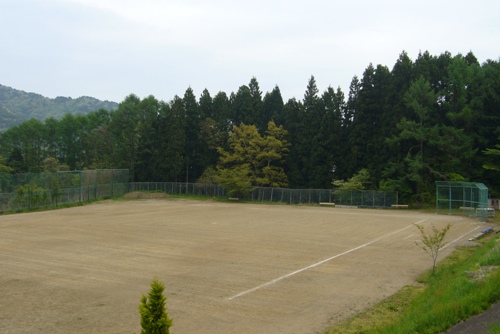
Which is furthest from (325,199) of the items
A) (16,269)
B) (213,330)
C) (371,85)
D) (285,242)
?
(213,330)

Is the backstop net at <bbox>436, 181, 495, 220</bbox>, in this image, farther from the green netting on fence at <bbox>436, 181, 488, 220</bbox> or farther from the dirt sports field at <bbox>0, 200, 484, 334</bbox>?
the dirt sports field at <bbox>0, 200, 484, 334</bbox>

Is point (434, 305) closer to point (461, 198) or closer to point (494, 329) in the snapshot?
point (494, 329)

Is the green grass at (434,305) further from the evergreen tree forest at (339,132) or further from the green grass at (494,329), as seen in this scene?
the evergreen tree forest at (339,132)

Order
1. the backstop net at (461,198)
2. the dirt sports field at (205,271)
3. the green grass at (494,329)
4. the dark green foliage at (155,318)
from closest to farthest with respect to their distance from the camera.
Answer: the dark green foliage at (155,318) → the green grass at (494,329) → the dirt sports field at (205,271) → the backstop net at (461,198)

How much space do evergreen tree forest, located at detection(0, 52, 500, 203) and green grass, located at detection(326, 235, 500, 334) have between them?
124 feet

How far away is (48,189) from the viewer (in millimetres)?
44375

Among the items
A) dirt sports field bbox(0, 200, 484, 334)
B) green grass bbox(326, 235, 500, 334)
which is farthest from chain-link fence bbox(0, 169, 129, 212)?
green grass bbox(326, 235, 500, 334)

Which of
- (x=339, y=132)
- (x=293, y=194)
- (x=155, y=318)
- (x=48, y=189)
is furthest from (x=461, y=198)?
(x=155, y=318)

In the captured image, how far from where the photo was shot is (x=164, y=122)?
234 ft

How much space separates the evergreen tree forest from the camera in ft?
169

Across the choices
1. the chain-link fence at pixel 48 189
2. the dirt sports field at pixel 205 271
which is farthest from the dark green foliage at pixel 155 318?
the chain-link fence at pixel 48 189

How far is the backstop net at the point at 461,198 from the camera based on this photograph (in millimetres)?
39037

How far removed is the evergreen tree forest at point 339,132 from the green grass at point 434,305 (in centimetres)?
3789

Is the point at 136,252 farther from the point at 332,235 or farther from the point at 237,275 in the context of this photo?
the point at 332,235
